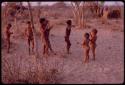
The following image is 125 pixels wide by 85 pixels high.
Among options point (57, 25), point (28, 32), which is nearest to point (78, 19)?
point (57, 25)

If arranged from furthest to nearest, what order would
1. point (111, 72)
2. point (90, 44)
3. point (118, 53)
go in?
point (118, 53), point (90, 44), point (111, 72)

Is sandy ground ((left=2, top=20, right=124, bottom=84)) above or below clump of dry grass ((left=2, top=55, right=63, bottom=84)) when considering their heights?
below

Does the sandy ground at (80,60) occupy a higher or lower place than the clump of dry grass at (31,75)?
lower

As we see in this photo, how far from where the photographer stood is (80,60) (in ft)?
34.4

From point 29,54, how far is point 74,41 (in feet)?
10.7

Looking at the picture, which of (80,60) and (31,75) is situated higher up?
(31,75)

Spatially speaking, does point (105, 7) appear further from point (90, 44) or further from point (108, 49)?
point (90, 44)

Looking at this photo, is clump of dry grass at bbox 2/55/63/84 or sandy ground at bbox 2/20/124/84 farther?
sandy ground at bbox 2/20/124/84

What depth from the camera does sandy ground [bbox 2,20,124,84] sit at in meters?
8.66

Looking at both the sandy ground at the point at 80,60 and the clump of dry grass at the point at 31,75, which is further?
A: the sandy ground at the point at 80,60

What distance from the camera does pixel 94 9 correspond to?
24.2 m

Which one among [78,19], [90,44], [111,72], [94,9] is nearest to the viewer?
[111,72]

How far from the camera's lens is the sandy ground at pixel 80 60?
28.4ft

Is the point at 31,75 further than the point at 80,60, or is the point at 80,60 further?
the point at 80,60
